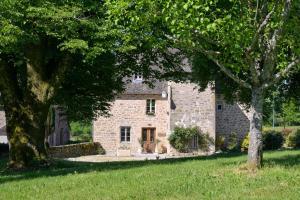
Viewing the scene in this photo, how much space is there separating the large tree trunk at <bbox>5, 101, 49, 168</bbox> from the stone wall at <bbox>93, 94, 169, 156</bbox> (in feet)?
97.5

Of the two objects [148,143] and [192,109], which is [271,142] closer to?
[192,109]

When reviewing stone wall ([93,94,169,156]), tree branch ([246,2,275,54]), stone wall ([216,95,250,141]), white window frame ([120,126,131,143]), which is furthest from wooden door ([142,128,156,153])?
tree branch ([246,2,275,54])

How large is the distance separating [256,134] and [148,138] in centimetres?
3657

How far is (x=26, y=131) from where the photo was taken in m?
19.4

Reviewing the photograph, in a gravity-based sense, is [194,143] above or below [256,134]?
below

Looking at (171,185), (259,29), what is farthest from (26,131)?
(259,29)

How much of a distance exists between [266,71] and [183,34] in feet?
8.15

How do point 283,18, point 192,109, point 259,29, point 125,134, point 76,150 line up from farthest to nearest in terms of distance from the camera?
point 125,134, point 192,109, point 76,150, point 259,29, point 283,18

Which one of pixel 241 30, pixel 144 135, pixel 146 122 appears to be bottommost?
pixel 144 135

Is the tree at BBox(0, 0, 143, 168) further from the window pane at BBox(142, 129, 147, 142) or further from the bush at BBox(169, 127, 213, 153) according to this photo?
the window pane at BBox(142, 129, 147, 142)

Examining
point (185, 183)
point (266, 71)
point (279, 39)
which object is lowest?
point (185, 183)

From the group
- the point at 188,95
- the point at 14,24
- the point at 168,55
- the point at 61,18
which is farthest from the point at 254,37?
the point at 188,95

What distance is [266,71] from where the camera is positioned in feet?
44.2

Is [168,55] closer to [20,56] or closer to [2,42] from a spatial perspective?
[20,56]
